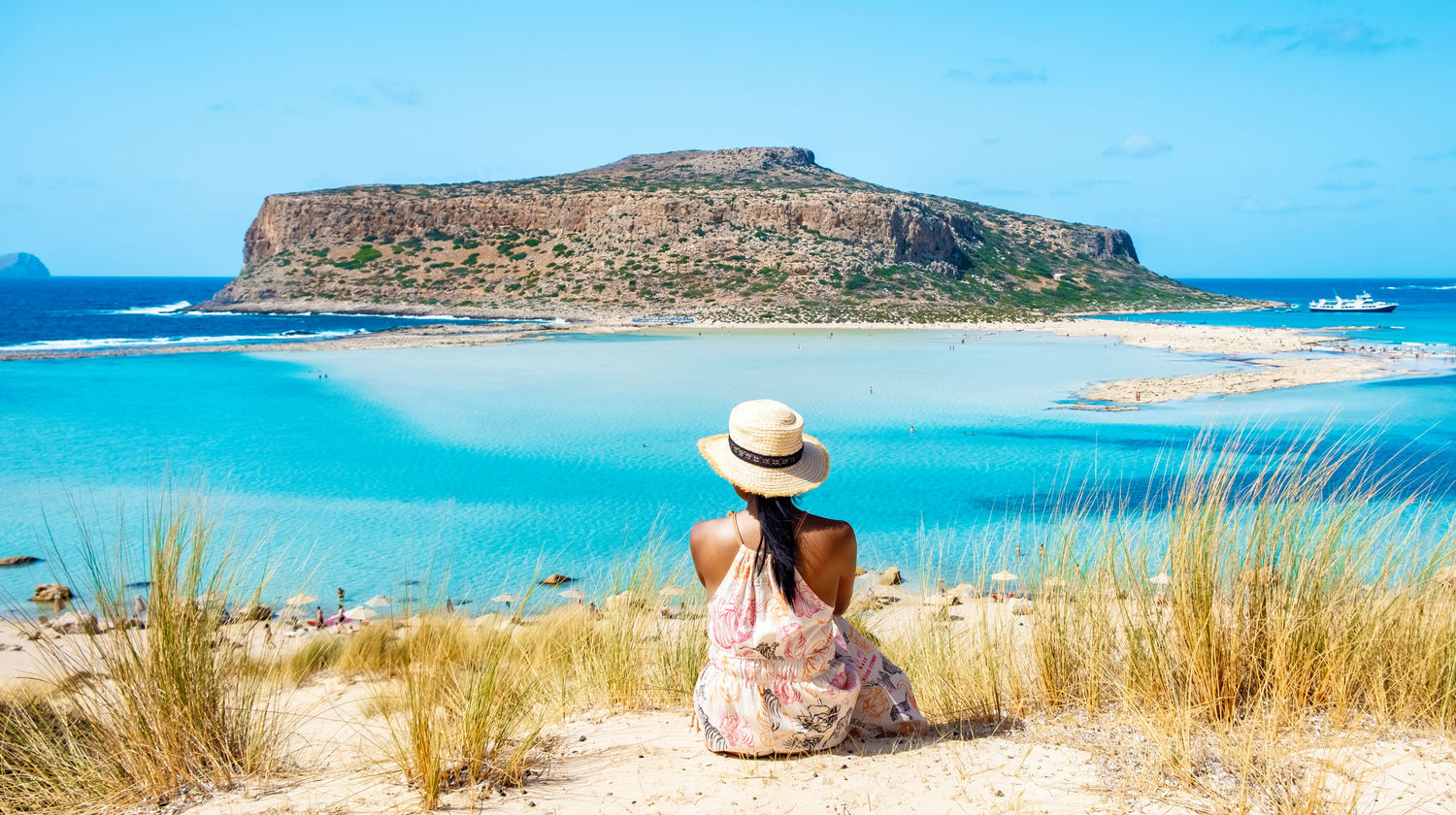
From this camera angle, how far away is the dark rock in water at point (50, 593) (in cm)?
741

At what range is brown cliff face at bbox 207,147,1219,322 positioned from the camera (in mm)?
50625

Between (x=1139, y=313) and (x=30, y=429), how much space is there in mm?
59308

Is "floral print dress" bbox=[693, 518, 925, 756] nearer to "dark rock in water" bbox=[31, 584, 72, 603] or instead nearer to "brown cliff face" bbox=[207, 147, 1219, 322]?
"dark rock in water" bbox=[31, 584, 72, 603]

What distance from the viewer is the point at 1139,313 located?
196 ft

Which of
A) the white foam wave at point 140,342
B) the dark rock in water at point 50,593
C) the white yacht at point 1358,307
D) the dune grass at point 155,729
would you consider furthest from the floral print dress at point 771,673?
the white yacht at point 1358,307

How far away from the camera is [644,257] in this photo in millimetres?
54844

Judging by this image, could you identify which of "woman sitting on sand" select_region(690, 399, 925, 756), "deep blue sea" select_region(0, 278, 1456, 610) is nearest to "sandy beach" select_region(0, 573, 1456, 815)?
"woman sitting on sand" select_region(690, 399, 925, 756)

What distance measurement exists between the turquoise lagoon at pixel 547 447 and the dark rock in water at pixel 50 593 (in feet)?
1.18

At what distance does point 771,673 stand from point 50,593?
289 inches

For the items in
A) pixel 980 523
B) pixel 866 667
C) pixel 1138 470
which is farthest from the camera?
pixel 1138 470

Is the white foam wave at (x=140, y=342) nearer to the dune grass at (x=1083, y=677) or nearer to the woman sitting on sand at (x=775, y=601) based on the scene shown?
the dune grass at (x=1083, y=677)

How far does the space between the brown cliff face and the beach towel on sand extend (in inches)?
1679

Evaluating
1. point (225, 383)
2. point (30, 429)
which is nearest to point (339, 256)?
point (225, 383)

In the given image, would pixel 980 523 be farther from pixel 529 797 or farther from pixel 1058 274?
pixel 1058 274
